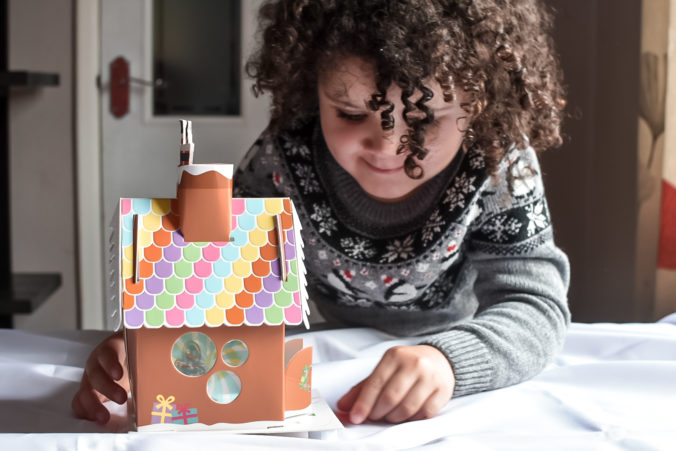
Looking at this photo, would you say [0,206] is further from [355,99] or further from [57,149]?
[355,99]

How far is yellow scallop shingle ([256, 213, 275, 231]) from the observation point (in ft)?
1.86

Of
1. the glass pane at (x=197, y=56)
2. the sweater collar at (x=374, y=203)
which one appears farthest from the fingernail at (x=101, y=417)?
the glass pane at (x=197, y=56)

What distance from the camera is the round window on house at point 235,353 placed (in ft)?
1.82

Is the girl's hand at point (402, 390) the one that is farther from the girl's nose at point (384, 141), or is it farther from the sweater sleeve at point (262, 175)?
the sweater sleeve at point (262, 175)

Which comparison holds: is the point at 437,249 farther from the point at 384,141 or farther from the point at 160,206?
the point at 160,206

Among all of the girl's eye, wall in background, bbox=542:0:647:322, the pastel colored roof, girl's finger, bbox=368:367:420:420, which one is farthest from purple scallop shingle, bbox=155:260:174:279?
wall in background, bbox=542:0:647:322

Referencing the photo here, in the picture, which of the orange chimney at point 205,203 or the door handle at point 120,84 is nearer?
the orange chimney at point 205,203

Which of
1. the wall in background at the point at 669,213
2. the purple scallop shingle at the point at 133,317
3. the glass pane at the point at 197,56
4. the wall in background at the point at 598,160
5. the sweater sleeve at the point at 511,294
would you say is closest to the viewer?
the purple scallop shingle at the point at 133,317

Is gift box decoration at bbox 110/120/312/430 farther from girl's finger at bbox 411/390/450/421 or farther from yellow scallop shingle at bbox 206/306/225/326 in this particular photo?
girl's finger at bbox 411/390/450/421

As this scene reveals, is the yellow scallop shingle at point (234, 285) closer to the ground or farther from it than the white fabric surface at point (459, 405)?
farther from it

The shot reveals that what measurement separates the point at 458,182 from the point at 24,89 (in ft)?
5.95

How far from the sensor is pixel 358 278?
38.7 inches

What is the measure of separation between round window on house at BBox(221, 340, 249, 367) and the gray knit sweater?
0.83ft

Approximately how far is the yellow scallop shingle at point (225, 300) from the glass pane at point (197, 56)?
6.75 ft
